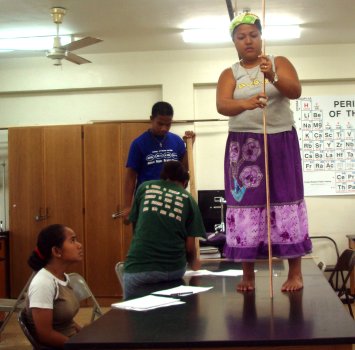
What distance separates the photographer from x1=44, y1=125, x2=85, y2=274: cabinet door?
6.25 metres

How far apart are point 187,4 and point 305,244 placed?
10.6 ft

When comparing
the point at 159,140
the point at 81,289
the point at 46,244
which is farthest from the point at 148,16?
the point at 46,244

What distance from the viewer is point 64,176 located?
627 cm

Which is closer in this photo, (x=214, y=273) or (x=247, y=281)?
(x=247, y=281)

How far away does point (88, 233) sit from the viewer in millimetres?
6211

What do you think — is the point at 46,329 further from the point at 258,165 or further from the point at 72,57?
the point at 72,57

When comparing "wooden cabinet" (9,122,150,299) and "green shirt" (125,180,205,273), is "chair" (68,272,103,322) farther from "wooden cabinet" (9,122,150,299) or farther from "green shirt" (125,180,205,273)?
"wooden cabinet" (9,122,150,299)

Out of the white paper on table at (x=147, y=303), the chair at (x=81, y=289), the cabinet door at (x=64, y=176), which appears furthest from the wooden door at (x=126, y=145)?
the white paper on table at (x=147, y=303)

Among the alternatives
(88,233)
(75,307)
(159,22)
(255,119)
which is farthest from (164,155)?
(88,233)

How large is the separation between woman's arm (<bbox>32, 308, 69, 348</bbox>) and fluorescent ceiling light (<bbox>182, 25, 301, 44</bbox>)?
3857mm

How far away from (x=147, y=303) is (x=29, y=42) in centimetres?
425

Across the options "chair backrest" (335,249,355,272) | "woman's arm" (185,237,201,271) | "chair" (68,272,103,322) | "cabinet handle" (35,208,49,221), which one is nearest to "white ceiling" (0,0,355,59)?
"cabinet handle" (35,208,49,221)

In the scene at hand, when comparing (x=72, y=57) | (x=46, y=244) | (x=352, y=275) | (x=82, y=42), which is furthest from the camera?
(x=352, y=275)

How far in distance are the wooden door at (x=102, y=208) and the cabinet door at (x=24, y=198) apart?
0.56m
